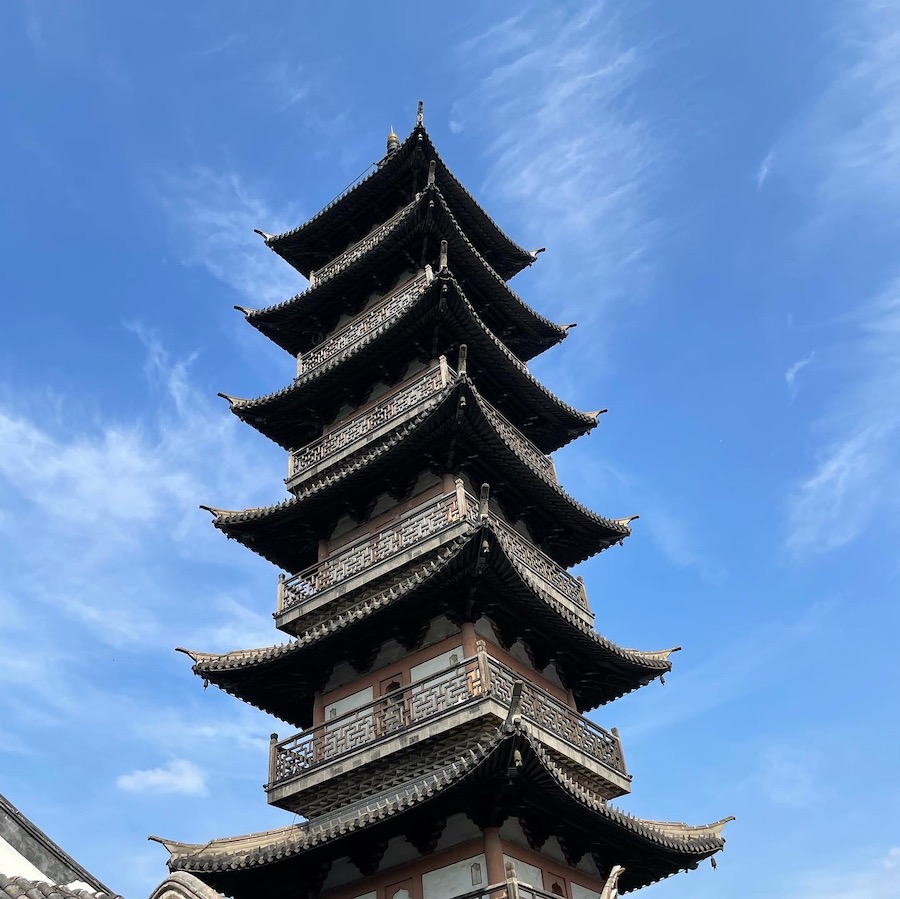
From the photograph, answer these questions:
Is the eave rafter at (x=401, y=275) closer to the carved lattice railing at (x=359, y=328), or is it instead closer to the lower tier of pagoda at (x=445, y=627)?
the carved lattice railing at (x=359, y=328)

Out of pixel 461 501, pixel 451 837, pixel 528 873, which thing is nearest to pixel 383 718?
pixel 451 837

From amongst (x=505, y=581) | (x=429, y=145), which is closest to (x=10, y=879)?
(x=505, y=581)

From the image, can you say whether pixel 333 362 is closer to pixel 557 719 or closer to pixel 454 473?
pixel 454 473

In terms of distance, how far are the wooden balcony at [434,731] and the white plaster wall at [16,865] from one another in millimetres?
7169

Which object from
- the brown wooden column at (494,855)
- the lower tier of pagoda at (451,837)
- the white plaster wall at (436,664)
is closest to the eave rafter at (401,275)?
the white plaster wall at (436,664)

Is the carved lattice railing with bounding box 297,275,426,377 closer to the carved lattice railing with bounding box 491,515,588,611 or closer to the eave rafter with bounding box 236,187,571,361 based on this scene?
the eave rafter with bounding box 236,187,571,361

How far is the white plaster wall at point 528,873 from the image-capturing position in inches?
611

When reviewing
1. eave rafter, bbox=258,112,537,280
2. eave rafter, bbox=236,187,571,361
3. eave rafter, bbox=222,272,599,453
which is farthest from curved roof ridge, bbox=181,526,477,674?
eave rafter, bbox=258,112,537,280

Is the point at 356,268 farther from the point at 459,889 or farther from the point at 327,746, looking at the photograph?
the point at 459,889

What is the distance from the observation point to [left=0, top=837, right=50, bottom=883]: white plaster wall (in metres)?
10.5

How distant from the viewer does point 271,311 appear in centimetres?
2858

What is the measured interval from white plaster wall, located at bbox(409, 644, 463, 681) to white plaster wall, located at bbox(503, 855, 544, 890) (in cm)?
397

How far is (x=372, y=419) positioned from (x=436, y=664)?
766 centimetres

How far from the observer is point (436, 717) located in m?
16.5
